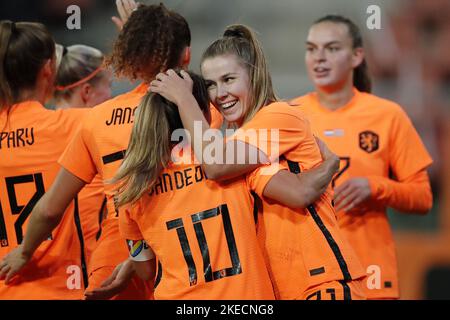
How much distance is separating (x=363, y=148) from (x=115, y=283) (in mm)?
1669

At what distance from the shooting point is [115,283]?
11.5ft

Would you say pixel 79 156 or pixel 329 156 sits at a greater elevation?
pixel 79 156

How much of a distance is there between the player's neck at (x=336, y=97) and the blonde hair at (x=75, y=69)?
4.30ft

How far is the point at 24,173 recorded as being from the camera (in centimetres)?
364

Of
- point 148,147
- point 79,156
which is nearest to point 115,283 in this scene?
point 79,156

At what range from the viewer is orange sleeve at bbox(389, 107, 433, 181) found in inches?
173

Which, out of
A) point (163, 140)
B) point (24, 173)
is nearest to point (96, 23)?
point (24, 173)

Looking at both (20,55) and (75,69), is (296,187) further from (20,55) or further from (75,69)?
(75,69)

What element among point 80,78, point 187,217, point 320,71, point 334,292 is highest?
point 80,78

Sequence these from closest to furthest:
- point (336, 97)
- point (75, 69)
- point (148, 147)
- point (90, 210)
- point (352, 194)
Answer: point (148, 147), point (90, 210), point (352, 194), point (75, 69), point (336, 97)

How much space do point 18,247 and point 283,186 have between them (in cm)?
139

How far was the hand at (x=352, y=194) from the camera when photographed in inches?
162

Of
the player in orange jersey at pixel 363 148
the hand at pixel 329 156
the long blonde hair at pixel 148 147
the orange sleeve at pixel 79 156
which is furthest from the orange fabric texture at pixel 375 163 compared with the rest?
the long blonde hair at pixel 148 147
